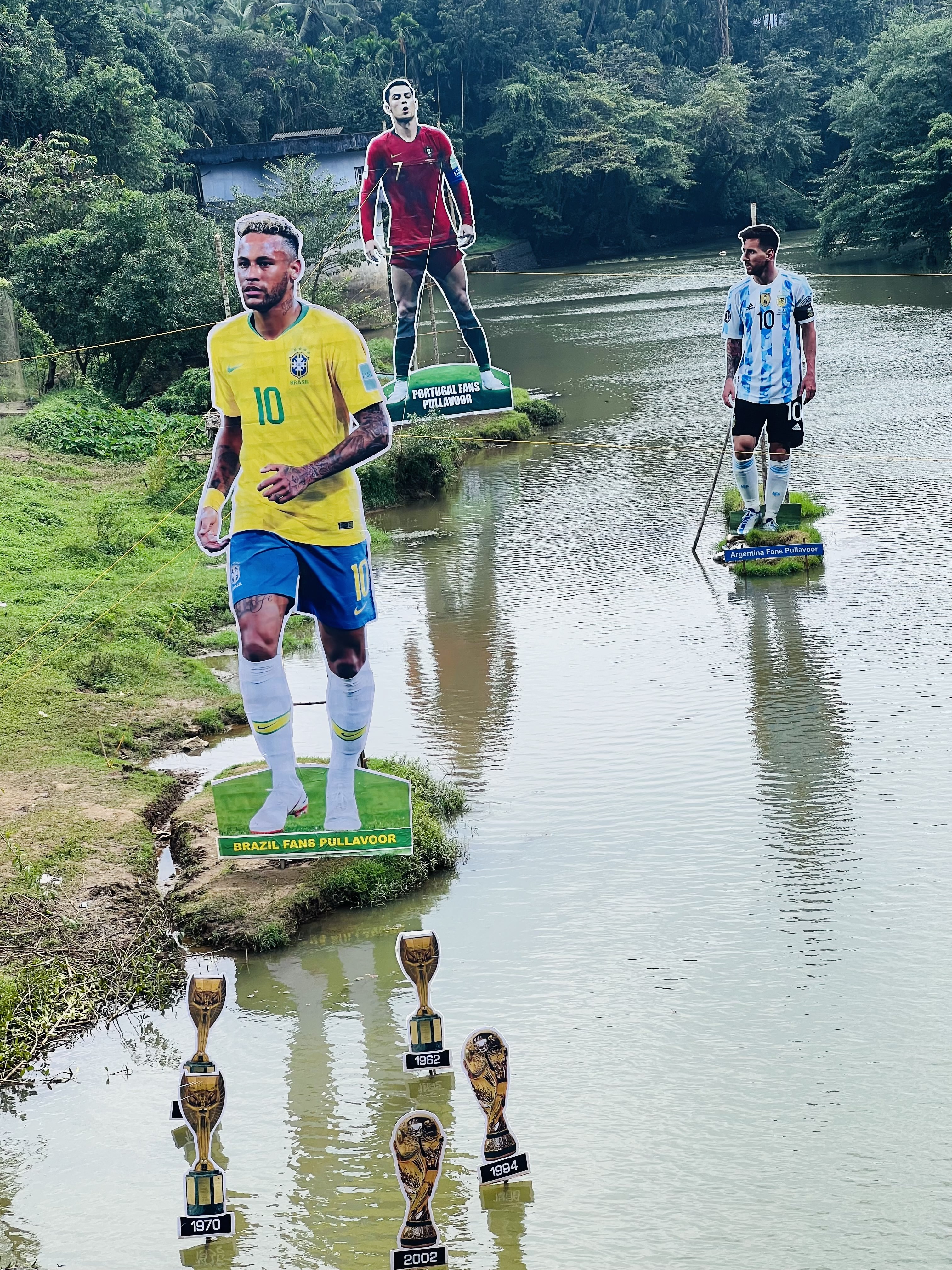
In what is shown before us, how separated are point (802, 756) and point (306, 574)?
169 inches

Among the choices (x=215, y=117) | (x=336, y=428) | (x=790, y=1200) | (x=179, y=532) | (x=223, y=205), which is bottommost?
(x=790, y=1200)

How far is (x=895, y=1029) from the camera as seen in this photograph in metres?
7.27

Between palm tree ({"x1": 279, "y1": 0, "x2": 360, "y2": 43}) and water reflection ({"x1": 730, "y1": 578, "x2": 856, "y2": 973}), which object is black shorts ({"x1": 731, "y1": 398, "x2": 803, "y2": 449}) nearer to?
water reflection ({"x1": 730, "y1": 578, "x2": 856, "y2": 973})

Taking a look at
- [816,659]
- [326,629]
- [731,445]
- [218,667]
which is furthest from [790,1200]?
[731,445]

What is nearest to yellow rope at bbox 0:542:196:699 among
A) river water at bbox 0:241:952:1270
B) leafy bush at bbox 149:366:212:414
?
river water at bbox 0:241:952:1270

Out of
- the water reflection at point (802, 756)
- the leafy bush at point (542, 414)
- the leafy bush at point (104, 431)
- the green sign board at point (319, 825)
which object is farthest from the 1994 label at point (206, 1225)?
the leafy bush at point (542, 414)

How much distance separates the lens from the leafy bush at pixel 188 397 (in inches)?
899

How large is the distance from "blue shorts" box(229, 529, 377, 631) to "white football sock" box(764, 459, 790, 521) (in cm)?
755

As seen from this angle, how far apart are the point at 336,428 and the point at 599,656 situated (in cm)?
527

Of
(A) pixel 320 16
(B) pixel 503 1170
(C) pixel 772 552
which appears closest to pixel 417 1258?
(B) pixel 503 1170

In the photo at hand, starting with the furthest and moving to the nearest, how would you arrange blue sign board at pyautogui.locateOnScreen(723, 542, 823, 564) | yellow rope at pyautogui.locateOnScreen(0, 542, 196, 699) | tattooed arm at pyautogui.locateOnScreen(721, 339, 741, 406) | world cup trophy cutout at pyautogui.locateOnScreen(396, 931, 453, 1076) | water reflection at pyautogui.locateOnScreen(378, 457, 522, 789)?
tattooed arm at pyautogui.locateOnScreen(721, 339, 741, 406), blue sign board at pyautogui.locateOnScreen(723, 542, 823, 564), yellow rope at pyautogui.locateOnScreen(0, 542, 196, 699), water reflection at pyautogui.locateOnScreen(378, 457, 522, 789), world cup trophy cutout at pyautogui.locateOnScreen(396, 931, 453, 1076)

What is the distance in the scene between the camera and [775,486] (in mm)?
15180

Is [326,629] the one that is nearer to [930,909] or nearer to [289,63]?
[930,909]

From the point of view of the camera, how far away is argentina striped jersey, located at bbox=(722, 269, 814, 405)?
14.2 meters
